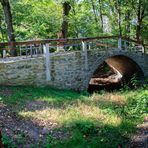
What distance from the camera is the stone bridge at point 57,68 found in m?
14.5

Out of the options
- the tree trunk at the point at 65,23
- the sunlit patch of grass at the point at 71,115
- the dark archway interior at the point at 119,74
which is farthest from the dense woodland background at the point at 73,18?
the sunlit patch of grass at the point at 71,115

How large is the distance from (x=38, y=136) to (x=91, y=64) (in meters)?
9.81

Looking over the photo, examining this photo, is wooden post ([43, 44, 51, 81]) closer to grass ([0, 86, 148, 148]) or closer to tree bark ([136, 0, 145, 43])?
grass ([0, 86, 148, 148])

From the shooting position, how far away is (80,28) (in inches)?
1032

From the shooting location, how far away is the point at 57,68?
1630cm

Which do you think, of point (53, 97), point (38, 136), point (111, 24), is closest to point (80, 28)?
point (111, 24)

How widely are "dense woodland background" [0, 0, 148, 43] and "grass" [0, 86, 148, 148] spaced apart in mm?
9023

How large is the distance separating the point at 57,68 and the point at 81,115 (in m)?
6.10

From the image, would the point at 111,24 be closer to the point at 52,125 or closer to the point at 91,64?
the point at 91,64

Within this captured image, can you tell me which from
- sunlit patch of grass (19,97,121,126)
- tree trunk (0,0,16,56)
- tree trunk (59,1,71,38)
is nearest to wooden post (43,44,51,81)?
tree trunk (0,0,16,56)

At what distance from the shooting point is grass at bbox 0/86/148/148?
8695 millimetres

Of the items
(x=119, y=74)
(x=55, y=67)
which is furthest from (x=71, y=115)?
(x=119, y=74)

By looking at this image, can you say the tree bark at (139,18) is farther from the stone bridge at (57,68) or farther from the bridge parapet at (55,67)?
the bridge parapet at (55,67)

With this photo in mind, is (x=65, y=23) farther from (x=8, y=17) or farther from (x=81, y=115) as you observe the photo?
A: (x=81, y=115)
